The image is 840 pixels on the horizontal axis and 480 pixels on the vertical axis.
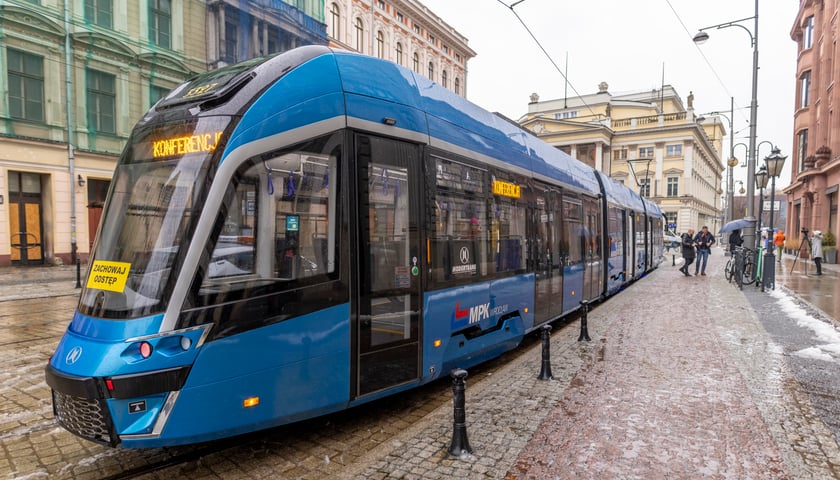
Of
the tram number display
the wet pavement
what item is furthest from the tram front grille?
the tram number display

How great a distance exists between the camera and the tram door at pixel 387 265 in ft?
14.3

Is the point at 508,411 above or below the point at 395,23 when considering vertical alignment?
below

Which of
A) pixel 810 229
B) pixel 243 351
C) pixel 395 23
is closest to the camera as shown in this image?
pixel 243 351

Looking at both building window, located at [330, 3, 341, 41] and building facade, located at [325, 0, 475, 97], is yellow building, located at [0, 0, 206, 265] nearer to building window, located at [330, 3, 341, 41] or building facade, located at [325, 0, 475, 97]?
building window, located at [330, 3, 341, 41]

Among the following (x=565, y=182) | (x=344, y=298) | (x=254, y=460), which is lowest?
(x=254, y=460)

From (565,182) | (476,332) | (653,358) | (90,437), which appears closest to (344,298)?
(90,437)

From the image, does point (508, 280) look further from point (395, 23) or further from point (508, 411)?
point (395, 23)

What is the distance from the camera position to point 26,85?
18.9m

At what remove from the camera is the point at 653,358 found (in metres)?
7.03

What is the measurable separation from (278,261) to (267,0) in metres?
26.5

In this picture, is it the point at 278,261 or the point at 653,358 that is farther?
the point at 653,358

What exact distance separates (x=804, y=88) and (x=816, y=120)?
452 cm

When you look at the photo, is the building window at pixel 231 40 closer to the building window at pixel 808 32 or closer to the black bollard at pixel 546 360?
the black bollard at pixel 546 360

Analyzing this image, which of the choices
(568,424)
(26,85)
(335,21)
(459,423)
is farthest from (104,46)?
(568,424)
